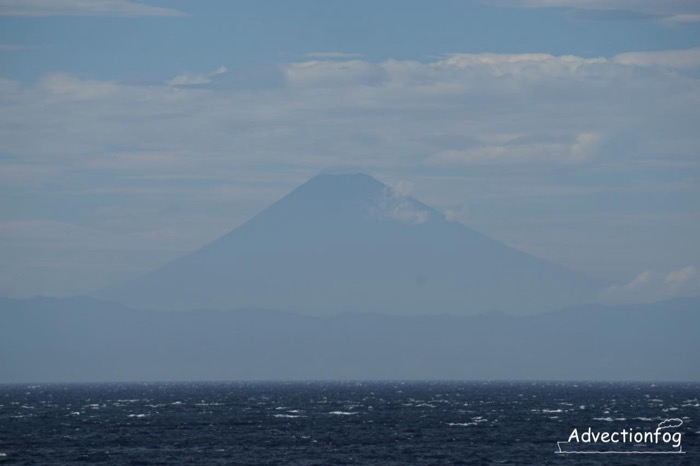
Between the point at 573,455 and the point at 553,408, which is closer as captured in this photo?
the point at 573,455

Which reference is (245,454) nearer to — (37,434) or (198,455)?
(198,455)

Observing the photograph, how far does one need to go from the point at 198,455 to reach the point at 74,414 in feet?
215

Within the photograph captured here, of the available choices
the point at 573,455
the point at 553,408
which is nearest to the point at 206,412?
the point at 553,408

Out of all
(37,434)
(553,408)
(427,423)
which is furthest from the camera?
(553,408)

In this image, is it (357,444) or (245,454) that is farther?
(357,444)

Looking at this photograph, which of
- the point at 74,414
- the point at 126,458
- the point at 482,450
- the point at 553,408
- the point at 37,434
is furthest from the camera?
the point at 553,408

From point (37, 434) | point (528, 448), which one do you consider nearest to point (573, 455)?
point (528, 448)

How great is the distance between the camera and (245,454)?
10775 cm

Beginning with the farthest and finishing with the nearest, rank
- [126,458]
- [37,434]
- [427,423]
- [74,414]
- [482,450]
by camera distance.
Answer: [74,414], [427,423], [37,434], [482,450], [126,458]

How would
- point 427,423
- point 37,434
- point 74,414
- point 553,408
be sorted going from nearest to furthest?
point 37,434
point 427,423
point 74,414
point 553,408

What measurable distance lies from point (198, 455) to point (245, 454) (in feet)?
13.4

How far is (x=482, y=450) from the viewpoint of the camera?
11125cm

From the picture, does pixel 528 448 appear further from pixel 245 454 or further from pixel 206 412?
pixel 206 412

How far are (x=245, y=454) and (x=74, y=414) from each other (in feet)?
217
